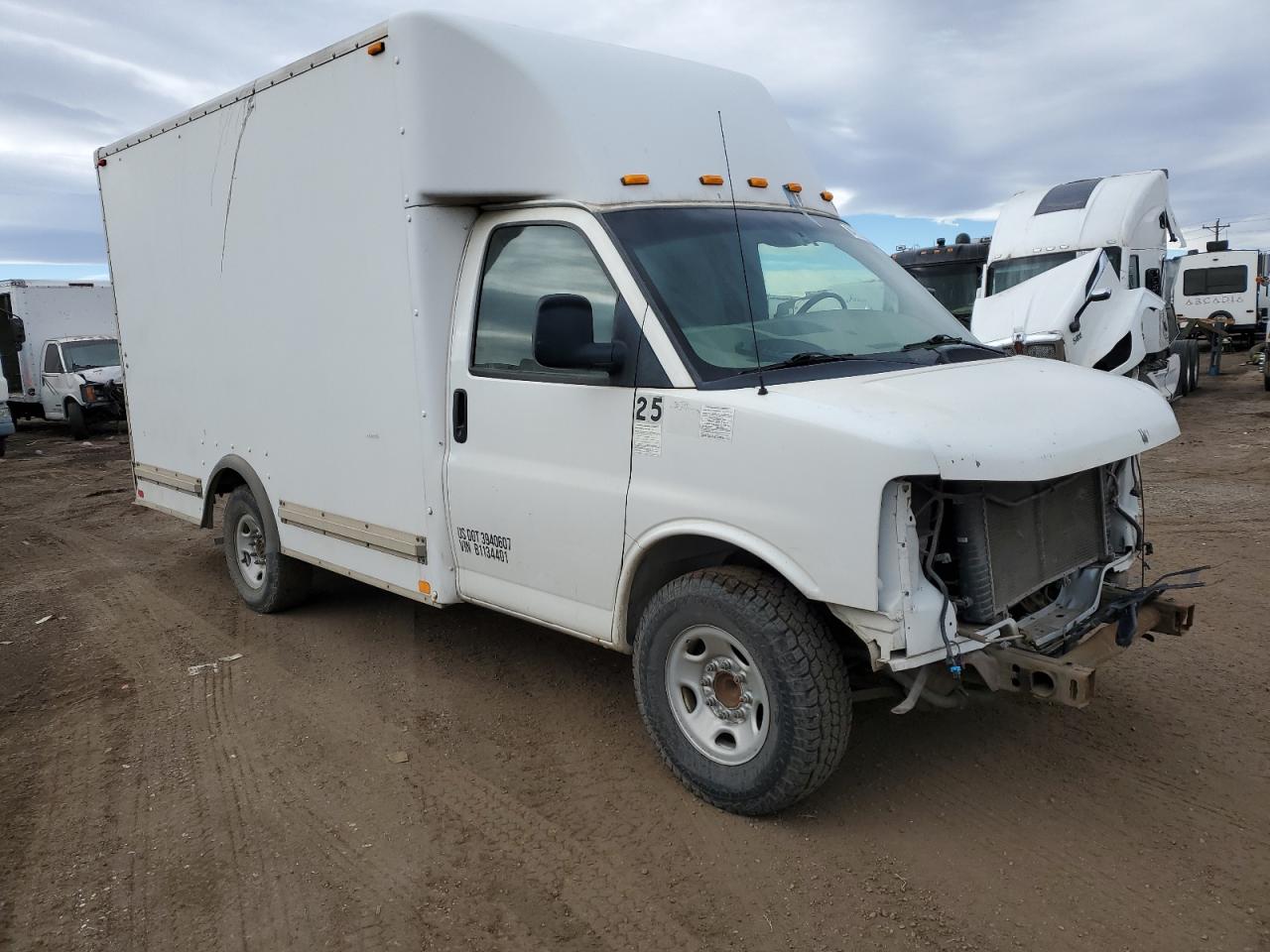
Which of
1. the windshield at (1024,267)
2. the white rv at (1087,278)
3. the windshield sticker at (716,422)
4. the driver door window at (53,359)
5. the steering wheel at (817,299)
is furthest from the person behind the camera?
the driver door window at (53,359)

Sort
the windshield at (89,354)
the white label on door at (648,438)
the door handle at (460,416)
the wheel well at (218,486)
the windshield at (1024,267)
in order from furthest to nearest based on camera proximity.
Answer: the windshield at (89,354) < the windshield at (1024,267) < the wheel well at (218,486) < the door handle at (460,416) < the white label on door at (648,438)

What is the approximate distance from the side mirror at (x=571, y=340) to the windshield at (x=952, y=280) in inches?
533

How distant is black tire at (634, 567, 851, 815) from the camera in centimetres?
350

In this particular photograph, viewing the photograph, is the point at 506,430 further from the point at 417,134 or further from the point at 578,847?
the point at 578,847

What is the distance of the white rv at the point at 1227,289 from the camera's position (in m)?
26.8

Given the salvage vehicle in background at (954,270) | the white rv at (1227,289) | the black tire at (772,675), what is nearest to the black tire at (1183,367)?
the salvage vehicle in background at (954,270)

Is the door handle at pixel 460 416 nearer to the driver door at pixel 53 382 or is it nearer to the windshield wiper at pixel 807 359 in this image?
the windshield wiper at pixel 807 359

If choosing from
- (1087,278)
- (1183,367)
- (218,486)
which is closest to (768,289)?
(218,486)

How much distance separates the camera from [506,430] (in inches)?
176

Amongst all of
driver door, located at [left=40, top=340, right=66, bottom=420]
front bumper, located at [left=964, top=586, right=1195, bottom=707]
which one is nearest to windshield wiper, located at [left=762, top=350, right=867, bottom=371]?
front bumper, located at [left=964, top=586, right=1195, bottom=707]

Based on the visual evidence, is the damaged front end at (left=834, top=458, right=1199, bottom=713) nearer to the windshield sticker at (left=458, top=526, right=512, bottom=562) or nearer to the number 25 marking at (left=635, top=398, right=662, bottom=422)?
the number 25 marking at (left=635, top=398, right=662, bottom=422)

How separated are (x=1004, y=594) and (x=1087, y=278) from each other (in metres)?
10.4

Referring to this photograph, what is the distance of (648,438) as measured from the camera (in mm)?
3877

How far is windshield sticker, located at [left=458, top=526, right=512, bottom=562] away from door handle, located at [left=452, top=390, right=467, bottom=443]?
441 millimetres
